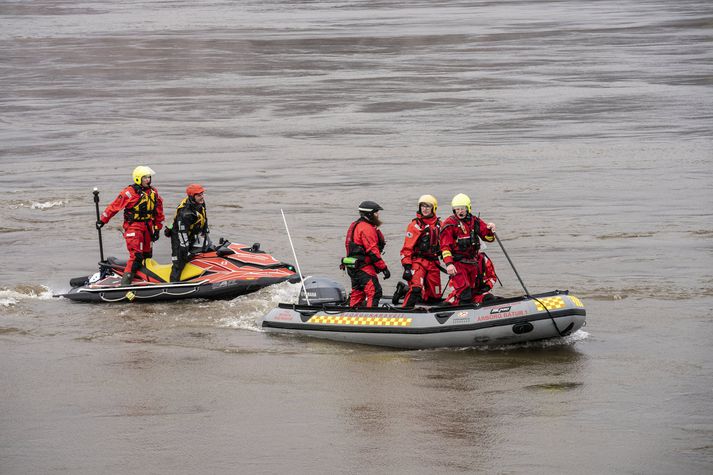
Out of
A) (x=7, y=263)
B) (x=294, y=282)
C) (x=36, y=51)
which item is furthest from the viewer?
(x=36, y=51)

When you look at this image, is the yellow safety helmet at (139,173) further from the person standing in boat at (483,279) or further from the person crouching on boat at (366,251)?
the person standing in boat at (483,279)

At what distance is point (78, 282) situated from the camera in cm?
1809

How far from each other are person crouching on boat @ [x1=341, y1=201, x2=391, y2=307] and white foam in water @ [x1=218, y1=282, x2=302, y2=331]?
204cm

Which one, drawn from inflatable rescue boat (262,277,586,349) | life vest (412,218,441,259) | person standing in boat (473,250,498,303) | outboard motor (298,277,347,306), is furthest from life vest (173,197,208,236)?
person standing in boat (473,250,498,303)

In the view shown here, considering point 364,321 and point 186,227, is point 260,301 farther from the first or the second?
point 364,321

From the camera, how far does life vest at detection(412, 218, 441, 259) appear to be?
566 inches

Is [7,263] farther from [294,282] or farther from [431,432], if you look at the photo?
[431,432]

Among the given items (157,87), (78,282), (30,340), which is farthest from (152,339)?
(157,87)

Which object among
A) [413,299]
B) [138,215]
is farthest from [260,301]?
[413,299]

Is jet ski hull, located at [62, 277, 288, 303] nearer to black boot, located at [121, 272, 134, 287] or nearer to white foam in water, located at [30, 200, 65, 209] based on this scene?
black boot, located at [121, 272, 134, 287]

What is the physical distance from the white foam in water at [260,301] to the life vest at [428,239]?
285 centimetres

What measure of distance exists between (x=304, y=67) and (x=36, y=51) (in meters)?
15.7

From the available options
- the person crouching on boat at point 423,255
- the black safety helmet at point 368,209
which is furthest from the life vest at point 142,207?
the person crouching on boat at point 423,255

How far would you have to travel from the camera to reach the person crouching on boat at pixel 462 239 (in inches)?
557
